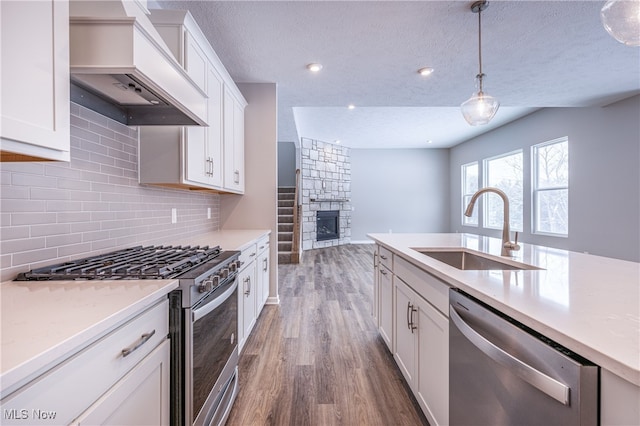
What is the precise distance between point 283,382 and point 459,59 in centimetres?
332

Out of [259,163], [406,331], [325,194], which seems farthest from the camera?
[325,194]

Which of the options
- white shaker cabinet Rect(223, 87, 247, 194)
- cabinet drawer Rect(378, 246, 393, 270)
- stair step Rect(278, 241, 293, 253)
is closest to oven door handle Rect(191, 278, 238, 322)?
cabinet drawer Rect(378, 246, 393, 270)

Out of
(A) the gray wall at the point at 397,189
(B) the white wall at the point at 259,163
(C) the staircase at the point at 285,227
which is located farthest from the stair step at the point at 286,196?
(B) the white wall at the point at 259,163

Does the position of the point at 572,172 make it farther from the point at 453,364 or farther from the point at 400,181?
the point at 453,364

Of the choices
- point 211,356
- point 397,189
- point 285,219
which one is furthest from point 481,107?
point 397,189

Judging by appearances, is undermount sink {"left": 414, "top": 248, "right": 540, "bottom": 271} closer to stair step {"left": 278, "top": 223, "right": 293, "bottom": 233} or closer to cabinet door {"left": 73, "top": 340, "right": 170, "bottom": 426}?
cabinet door {"left": 73, "top": 340, "right": 170, "bottom": 426}

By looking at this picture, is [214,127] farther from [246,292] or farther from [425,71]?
[425,71]

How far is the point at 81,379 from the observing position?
662 mm

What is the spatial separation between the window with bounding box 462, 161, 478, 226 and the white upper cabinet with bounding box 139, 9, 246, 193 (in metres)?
6.92

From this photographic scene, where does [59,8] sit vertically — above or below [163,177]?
above

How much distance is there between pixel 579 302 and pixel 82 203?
2.04 metres

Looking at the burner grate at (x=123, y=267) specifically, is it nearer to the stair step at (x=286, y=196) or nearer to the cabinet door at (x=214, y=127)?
the cabinet door at (x=214, y=127)

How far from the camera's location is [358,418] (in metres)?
1.60

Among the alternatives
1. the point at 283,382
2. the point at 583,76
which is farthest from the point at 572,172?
the point at 283,382
